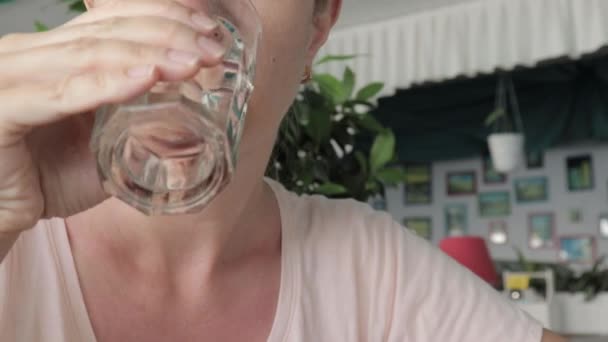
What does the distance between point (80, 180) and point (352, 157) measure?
1317mm

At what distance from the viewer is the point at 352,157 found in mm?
1854

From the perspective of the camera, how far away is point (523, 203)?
267 inches

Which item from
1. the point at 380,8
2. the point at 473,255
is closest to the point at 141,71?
the point at 473,255

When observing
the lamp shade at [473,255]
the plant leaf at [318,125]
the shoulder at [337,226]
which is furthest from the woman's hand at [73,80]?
the lamp shade at [473,255]

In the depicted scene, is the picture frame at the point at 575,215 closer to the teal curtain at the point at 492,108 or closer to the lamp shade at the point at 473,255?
the teal curtain at the point at 492,108

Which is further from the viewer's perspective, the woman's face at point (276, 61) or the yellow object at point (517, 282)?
the yellow object at point (517, 282)

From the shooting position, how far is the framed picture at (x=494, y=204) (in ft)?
22.6

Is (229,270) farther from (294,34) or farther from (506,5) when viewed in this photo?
(506,5)

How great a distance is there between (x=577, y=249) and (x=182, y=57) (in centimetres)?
672

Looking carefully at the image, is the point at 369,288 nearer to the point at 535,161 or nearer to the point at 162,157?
the point at 162,157

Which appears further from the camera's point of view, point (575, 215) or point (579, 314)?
point (575, 215)

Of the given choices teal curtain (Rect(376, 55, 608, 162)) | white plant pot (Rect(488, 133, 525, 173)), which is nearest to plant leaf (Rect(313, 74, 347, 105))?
white plant pot (Rect(488, 133, 525, 173))

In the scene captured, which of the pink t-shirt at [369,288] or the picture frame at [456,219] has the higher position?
the picture frame at [456,219]

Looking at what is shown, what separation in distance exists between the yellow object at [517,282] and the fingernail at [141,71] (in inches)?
158
